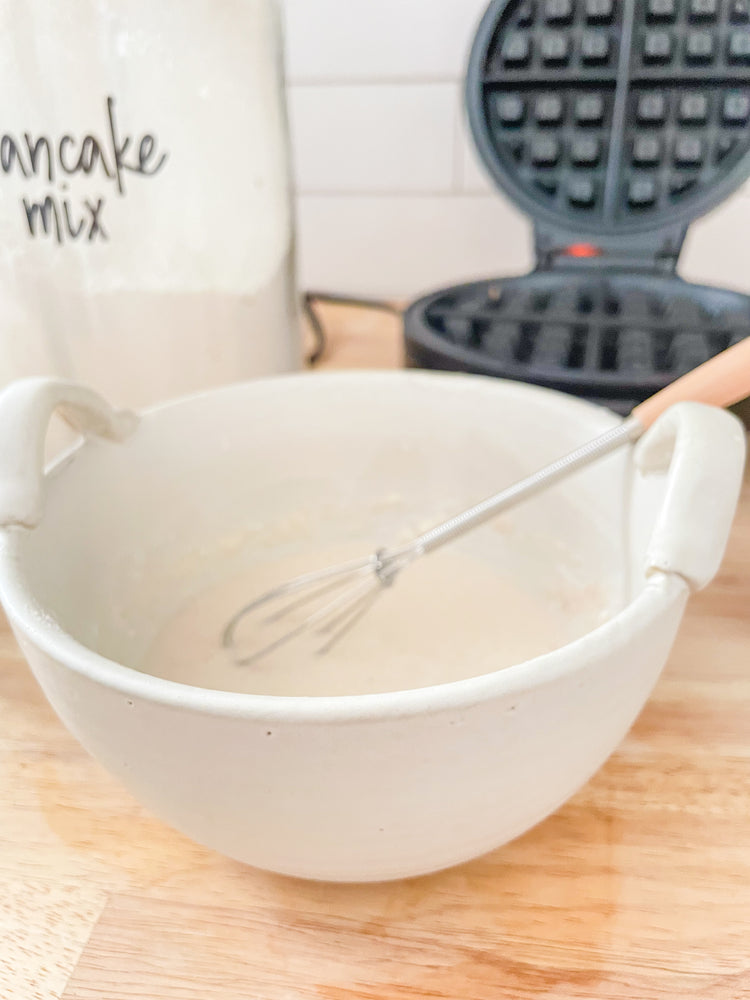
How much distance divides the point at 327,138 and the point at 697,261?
0.38 m

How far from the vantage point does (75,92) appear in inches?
15.1

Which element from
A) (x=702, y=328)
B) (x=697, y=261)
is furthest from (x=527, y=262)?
(x=702, y=328)

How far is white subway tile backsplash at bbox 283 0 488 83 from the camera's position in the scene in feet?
2.30

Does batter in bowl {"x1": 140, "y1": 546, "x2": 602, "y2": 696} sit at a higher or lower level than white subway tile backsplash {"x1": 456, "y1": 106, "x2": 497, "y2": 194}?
lower

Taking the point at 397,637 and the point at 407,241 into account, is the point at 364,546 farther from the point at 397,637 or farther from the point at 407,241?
the point at 407,241

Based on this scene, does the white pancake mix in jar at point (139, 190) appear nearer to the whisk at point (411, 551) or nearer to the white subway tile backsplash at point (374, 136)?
the whisk at point (411, 551)

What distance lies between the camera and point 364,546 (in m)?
0.48

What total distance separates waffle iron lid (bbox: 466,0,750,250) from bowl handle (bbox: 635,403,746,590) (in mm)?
374

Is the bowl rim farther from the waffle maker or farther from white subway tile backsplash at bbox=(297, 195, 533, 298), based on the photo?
white subway tile backsplash at bbox=(297, 195, 533, 298)

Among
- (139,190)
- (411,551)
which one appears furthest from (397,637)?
(139,190)

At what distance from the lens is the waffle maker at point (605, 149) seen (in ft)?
1.84

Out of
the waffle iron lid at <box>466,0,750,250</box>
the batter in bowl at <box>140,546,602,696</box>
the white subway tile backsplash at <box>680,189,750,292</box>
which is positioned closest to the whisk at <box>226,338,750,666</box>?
the batter in bowl at <box>140,546,602,696</box>

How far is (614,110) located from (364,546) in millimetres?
382

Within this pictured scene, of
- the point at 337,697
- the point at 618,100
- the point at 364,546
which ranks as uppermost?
the point at 618,100
